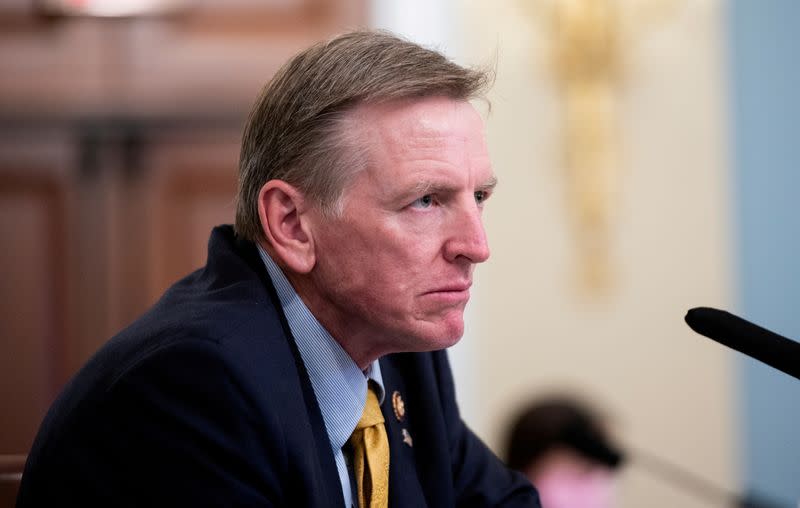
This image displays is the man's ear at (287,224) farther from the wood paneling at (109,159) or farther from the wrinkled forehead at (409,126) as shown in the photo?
the wood paneling at (109,159)

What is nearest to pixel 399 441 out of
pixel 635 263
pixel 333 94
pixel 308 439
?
pixel 308 439

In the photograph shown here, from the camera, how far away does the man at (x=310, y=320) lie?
1.33 metres

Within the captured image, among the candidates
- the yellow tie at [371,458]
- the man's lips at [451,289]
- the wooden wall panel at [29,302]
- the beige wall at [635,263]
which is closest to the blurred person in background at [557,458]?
the beige wall at [635,263]

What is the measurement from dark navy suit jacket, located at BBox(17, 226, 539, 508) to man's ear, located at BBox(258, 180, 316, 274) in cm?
6

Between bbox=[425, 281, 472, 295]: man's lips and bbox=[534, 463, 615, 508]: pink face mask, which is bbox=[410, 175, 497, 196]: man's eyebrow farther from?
bbox=[534, 463, 615, 508]: pink face mask

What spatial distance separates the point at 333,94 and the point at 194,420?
1.62 feet

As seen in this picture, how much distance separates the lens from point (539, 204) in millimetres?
3738

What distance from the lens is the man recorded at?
1.33m

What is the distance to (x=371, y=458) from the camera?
→ 1.59 m

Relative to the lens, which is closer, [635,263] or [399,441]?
[399,441]

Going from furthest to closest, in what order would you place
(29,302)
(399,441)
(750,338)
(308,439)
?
(29,302) < (399,441) < (308,439) < (750,338)

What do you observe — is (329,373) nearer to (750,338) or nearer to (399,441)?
(399,441)

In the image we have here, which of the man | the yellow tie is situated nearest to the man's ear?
the man

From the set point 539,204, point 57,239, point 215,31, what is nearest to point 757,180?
point 539,204
